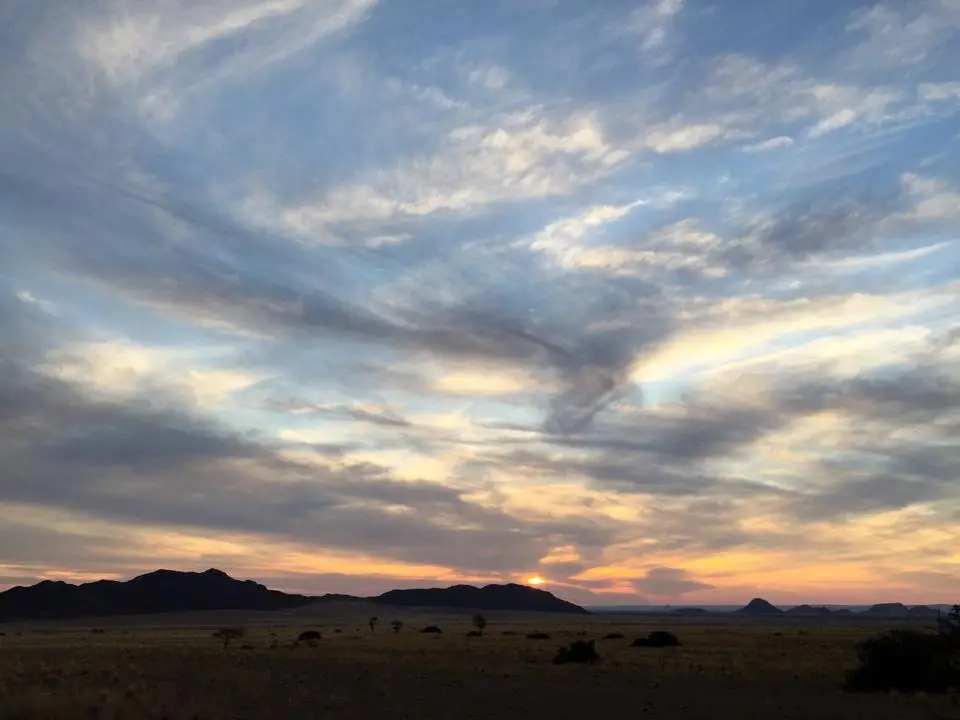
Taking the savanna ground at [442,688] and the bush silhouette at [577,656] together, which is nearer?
the savanna ground at [442,688]

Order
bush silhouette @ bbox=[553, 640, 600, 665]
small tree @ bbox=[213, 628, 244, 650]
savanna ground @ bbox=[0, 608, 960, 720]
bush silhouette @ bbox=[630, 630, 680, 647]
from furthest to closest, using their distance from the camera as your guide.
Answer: small tree @ bbox=[213, 628, 244, 650] → bush silhouette @ bbox=[630, 630, 680, 647] → bush silhouette @ bbox=[553, 640, 600, 665] → savanna ground @ bbox=[0, 608, 960, 720]

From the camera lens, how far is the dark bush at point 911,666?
33.2 m

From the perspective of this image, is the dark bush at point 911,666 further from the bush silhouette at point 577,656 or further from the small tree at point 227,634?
the small tree at point 227,634

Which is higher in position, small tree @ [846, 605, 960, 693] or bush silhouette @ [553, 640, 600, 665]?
bush silhouette @ [553, 640, 600, 665]

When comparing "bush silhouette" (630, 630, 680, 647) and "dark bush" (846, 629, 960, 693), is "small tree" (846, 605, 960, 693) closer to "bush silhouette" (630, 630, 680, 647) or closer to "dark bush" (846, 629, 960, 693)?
"dark bush" (846, 629, 960, 693)

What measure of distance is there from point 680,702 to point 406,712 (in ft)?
28.6

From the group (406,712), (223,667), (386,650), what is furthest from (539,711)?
(386,650)

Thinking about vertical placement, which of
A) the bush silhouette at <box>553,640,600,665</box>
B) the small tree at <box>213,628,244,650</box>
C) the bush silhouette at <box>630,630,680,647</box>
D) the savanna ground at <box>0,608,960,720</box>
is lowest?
the savanna ground at <box>0,608,960,720</box>

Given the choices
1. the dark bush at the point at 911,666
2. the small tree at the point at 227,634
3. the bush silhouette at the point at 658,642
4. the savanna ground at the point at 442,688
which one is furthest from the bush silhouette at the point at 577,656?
the small tree at the point at 227,634

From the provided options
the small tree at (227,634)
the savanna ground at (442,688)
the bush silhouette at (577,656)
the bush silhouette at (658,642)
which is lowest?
the savanna ground at (442,688)

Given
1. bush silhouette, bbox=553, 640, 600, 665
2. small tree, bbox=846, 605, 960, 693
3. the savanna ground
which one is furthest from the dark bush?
bush silhouette, bbox=553, 640, 600, 665

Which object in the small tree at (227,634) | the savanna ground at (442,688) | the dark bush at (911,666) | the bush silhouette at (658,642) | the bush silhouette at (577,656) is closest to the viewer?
the savanna ground at (442,688)

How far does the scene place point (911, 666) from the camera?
34.0 m

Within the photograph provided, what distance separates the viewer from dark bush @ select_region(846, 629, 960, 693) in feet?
109
